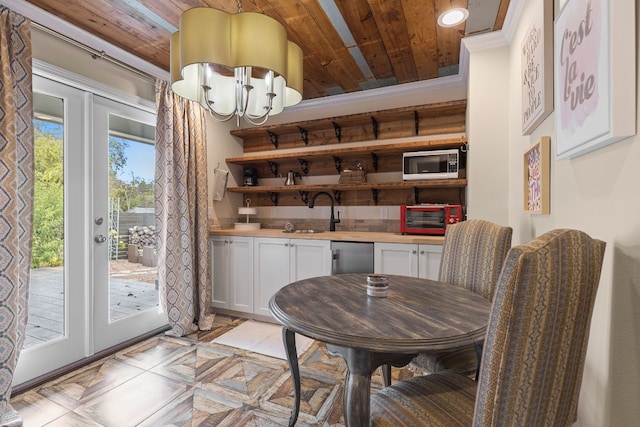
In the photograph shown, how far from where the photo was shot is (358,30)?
2.19 meters

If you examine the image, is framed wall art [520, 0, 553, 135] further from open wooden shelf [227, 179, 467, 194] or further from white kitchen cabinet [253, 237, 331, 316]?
white kitchen cabinet [253, 237, 331, 316]

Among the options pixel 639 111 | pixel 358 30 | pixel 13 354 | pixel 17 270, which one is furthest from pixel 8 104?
pixel 639 111

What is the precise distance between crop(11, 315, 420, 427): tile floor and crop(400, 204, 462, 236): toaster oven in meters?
1.17

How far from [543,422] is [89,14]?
3.03 metres


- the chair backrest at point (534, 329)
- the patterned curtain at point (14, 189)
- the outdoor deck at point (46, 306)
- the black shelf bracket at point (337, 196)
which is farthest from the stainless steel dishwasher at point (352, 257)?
the patterned curtain at point (14, 189)

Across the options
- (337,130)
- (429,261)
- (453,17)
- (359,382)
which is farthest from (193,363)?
(453,17)

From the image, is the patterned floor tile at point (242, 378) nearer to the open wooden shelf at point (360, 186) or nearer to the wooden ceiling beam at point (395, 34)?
the open wooden shelf at point (360, 186)

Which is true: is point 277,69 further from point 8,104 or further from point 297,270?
point 297,270

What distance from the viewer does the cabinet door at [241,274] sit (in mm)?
3156

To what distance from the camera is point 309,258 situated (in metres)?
2.92

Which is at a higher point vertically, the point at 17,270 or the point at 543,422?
the point at 17,270

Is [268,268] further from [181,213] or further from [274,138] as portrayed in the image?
[274,138]

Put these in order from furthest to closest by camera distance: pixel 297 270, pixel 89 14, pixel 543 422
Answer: pixel 297 270 → pixel 89 14 → pixel 543 422

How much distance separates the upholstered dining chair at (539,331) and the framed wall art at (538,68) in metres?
0.92
